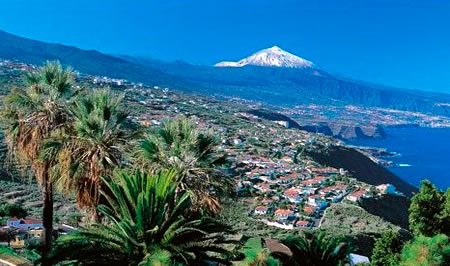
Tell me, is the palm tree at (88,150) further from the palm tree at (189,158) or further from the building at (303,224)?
the building at (303,224)

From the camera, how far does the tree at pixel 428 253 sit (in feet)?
34.8

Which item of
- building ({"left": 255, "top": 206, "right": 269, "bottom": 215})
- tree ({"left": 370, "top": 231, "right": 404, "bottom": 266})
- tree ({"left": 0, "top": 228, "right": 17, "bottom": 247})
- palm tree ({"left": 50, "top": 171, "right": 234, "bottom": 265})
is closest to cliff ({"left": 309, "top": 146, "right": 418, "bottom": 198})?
building ({"left": 255, "top": 206, "right": 269, "bottom": 215})

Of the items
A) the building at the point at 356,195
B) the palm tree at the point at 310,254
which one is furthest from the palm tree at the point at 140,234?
the building at the point at 356,195

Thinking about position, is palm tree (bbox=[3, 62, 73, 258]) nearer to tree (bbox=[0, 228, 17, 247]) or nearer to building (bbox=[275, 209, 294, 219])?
tree (bbox=[0, 228, 17, 247])

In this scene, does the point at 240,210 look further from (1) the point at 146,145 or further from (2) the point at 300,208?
(1) the point at 146,145

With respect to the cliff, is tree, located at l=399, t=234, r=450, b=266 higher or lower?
higher

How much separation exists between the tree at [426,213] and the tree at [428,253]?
5.52 m

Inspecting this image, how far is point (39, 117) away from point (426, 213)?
13.6 meters

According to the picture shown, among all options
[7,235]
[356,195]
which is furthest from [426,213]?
[356,195]

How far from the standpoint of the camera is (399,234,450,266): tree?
10.6 meters

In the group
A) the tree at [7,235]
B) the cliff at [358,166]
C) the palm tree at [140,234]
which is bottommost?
the cliff at [358,166]

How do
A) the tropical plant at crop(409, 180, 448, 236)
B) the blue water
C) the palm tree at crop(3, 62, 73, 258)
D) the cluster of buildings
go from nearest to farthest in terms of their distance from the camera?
the palm tree at crop(3, 62, 73, 258)
the tropical plant at crop(409, 180, 448, 236)
the cluster of buildings
the blue water

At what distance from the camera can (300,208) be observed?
41906 millimetres

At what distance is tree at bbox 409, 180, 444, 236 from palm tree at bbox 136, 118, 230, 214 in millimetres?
9853
